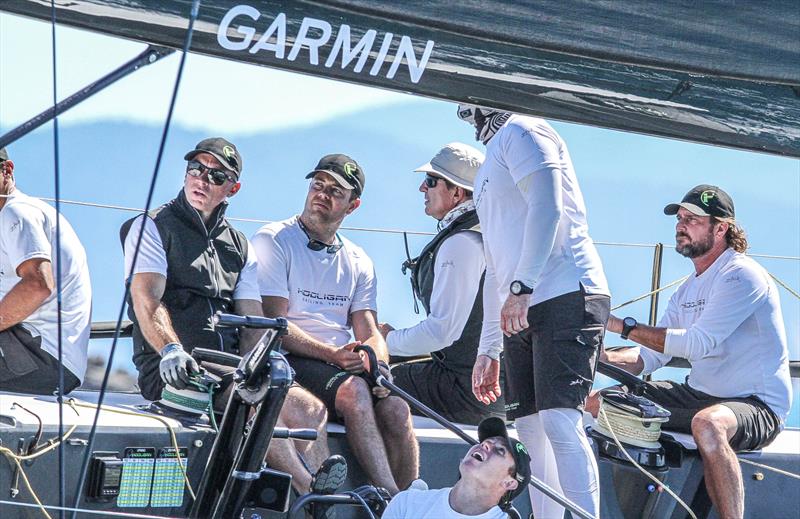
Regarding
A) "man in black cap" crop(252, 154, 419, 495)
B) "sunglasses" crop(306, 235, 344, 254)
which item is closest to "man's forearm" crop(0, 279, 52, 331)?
"man in black cap" crop(252, 154, 419, 495)

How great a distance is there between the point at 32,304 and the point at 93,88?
6.18ft

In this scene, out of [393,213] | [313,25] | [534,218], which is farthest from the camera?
[393,213]

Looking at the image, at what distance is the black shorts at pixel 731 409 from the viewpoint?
4.32 meters

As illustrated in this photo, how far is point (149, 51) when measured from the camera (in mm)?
2010

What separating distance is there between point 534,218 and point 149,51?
1501mm

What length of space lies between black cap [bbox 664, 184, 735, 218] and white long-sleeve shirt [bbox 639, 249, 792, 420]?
0.24 metres

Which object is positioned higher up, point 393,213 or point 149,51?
point 149,51

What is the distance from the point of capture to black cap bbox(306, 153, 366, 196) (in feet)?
14.2

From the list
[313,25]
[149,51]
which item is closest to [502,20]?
[313,25]

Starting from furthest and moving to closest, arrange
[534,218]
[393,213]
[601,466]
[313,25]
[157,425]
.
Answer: [393,213]
[601,466]
[157,425]
[534,218]
[313,25]

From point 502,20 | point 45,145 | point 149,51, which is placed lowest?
point 45,145

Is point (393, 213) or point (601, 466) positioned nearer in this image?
point (601, 466)

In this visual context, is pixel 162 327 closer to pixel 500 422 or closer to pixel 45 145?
pixel 500 422

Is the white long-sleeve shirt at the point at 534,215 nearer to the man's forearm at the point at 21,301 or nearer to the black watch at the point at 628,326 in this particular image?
the black watch at the point at 628,326
